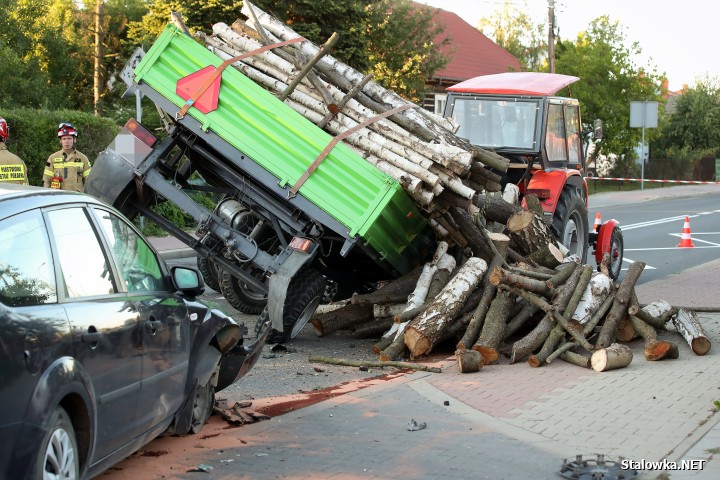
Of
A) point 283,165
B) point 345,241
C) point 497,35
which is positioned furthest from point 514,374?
point 497,35

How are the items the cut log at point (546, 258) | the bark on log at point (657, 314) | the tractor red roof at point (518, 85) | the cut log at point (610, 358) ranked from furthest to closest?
the tractor red roof at point (518, 85) → the cut log at point (546, 258) → the bark on log at point (657, 314) → the cut log at point (610, 358)

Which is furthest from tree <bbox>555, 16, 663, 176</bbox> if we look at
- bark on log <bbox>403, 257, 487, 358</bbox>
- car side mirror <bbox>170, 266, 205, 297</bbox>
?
car side mirror <bbox>170, 266, 205, 297</bbox>

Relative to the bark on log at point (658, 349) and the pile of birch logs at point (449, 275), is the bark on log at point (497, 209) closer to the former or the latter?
the pile of birch logs at point (449, 275)

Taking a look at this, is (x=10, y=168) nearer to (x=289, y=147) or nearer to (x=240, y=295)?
(x=240, y=295)

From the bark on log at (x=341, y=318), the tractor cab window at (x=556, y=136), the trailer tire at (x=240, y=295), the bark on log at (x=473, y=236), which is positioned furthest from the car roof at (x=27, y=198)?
the tractor cab window at (x=556, y=136)

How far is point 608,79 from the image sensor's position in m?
44.8

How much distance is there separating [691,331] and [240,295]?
4.81 meters

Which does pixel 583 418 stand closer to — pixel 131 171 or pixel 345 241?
pixel 345 241

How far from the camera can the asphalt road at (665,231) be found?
57.8 ft

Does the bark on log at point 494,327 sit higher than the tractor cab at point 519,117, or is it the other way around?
the tractor cab at point 519,117

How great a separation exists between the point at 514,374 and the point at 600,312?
1.34 metres

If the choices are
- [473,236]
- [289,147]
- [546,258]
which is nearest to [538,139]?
[546,258]

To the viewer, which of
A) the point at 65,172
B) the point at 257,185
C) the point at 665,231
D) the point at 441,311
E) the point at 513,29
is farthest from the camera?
the point at 513,29

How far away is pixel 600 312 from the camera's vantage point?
934 cm
